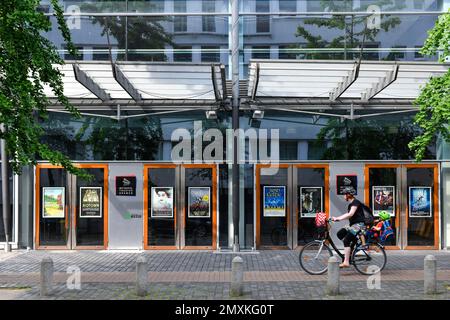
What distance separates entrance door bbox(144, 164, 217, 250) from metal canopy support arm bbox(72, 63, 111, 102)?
7.34ft

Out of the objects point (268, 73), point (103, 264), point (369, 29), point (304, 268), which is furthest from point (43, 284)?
point (369, 29)

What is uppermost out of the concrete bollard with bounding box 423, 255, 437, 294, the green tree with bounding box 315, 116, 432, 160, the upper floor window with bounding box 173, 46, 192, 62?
the upper floor window with bounding box 173, 46, 192, 62

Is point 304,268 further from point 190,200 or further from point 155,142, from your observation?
point 155,142

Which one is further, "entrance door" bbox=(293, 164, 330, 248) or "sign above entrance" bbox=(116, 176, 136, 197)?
"sign above entrance" bbox=(116, 176, 136, 197)

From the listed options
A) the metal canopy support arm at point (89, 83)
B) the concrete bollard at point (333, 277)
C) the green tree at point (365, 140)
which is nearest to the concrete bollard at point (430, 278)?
the concrete bollard at point (333, 277)

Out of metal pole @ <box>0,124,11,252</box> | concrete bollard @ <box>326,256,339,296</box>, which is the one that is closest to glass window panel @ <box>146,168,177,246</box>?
metal pole @ <box>0,124,11,252</box>

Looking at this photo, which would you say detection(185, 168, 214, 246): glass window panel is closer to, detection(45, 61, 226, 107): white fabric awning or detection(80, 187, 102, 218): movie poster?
detection(45, 61, 226, 107): white fabric awning

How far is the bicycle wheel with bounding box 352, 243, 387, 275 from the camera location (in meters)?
10.4

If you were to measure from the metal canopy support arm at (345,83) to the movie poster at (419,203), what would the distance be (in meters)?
3.43

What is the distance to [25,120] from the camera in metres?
8.52

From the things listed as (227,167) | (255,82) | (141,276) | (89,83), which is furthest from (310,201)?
(141,276)

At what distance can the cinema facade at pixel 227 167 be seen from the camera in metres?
14.3

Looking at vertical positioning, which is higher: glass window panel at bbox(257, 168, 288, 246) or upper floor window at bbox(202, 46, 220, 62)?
upper floor window at bbox(202, 46, 220, 62)
